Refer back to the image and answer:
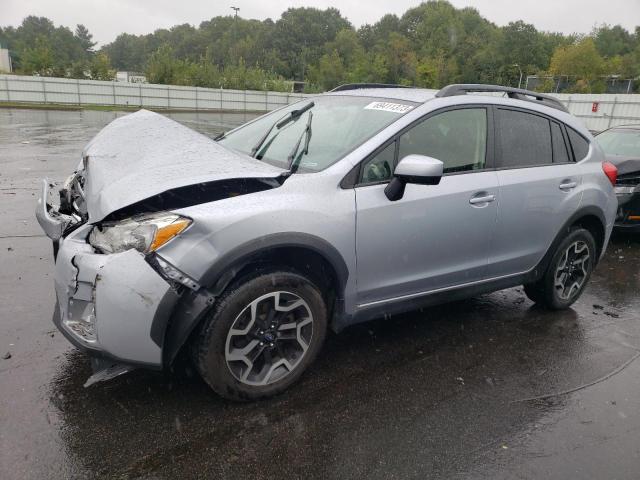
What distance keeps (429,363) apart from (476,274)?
0.75 m

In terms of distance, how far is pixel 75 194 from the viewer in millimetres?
3609

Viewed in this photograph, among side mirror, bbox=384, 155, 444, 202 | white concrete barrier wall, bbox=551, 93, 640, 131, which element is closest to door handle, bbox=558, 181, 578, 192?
side mirror, bbox=384, 155, 444, 202

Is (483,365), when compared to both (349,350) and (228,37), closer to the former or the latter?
(349,350)

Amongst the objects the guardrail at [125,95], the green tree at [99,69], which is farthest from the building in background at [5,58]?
the guardrail at [125,95]

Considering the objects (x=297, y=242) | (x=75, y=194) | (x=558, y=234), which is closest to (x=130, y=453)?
(x=297, y=242)

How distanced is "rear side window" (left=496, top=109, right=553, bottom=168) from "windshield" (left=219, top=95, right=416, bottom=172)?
845 mm

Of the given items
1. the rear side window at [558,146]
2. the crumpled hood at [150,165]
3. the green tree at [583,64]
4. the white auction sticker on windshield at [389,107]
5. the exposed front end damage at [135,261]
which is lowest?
the exposed front end damage at [135,261]

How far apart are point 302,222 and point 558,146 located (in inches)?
101

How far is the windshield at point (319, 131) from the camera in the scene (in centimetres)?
328

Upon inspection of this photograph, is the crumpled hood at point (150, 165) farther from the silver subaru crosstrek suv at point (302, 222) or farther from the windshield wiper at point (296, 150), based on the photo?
the windshield wiper at point (296, 150)

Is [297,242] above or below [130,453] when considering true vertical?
above

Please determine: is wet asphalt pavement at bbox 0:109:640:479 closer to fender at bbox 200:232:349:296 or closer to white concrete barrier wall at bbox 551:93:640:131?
fender at bbox 200:232:349:296

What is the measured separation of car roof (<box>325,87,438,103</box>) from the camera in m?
3.62

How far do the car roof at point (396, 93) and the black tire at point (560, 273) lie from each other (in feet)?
5.69
